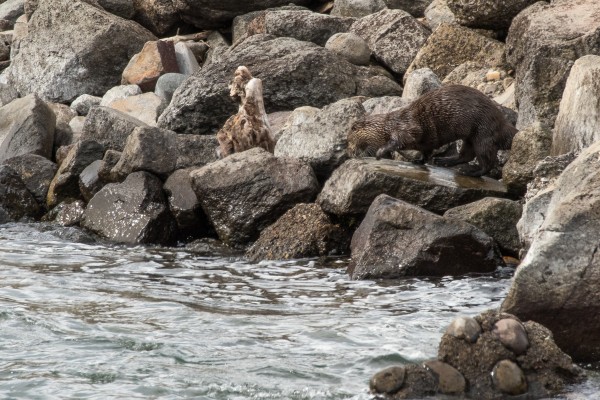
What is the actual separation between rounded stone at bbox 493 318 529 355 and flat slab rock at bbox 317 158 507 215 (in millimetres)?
4790

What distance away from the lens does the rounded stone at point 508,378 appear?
6.12 m

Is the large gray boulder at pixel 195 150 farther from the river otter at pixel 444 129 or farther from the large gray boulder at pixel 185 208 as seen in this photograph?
the river otter at pixel 444 129

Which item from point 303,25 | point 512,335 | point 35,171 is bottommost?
point 35,171

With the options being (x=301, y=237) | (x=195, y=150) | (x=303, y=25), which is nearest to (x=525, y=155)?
(x=301, y=237)

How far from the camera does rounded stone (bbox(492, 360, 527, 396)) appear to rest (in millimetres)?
6117

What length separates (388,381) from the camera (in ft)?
20.4

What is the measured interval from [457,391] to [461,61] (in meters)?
10.4

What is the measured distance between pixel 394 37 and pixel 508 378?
11.8 meters

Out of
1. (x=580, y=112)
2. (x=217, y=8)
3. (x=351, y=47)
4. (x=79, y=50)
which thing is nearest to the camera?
(x=580, y=112)

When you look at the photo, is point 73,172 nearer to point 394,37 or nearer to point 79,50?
point 394,37

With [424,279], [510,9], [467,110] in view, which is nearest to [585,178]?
[424,279]

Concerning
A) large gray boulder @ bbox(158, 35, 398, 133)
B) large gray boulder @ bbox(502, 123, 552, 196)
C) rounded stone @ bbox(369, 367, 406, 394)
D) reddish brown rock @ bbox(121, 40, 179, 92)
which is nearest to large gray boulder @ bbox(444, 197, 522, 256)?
large gray boulder @ bbox(502, 123, 552, 196)

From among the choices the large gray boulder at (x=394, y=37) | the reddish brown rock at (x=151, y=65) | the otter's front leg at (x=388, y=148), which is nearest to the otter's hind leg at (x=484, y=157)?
the otter's front leg at (x=388, y=148)

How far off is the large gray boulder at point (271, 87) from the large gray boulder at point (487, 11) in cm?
172
